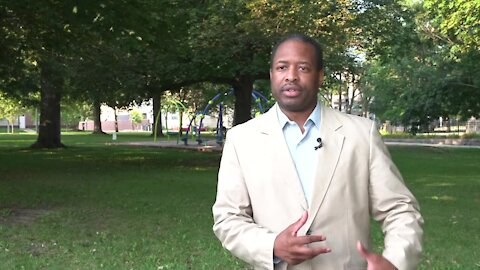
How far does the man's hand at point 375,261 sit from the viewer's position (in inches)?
72.7

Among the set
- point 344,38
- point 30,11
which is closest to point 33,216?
point 30,11

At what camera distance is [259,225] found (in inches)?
81.3

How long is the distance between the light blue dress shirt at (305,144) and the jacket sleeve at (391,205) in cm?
20

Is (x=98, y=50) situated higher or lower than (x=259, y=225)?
higher

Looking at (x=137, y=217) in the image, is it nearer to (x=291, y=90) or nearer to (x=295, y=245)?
(x=291, y=90)

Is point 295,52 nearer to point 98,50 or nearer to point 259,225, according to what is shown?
point 259,225

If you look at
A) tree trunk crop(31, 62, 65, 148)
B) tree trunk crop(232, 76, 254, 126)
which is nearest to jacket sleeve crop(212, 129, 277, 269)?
tree trunk crop(232, 76, 254, 126)

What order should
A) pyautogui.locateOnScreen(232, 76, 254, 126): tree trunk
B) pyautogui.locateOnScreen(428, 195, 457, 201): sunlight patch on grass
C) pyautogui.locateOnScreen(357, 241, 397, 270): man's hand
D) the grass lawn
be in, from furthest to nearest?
1. pyautogui.locateOnScreen(232, 76, 254, 126): tree trunk
2. pyautogui.locateOnScreen(428, 195, 457, 201): sunlight patch on grass
3. the grass lawn
4. pyautogui.locateOnScreen(357, 241, 397, 270): man's hand

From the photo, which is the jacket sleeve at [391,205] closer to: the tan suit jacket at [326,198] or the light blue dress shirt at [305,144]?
the tan suit jacket at [326,198]

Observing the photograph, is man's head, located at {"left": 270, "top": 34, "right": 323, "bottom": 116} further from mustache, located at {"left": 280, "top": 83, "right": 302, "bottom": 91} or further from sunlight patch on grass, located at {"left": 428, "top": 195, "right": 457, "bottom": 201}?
sunlight patch on grass, located at {"left": 428, "top": 195, "right": 457, "bottom": 201}

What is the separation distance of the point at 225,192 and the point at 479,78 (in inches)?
1043

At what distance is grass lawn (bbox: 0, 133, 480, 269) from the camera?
6945mm

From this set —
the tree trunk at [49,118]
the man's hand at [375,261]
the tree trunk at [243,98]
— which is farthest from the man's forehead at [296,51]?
the tree trunk at [49,118]

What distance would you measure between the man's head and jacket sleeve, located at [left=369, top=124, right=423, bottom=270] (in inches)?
10.0
